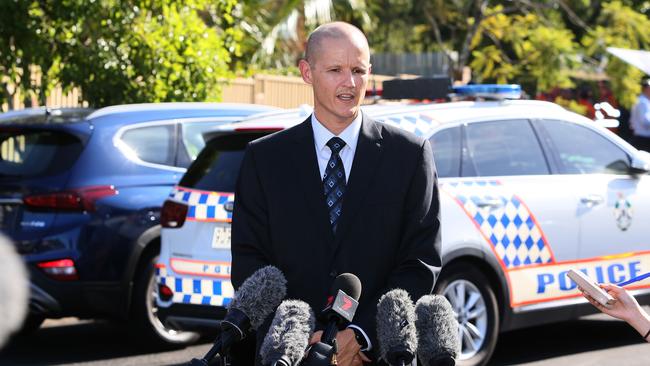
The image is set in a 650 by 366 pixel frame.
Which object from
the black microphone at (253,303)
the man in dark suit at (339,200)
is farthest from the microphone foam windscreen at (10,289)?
the man in dark suit at (339,200)

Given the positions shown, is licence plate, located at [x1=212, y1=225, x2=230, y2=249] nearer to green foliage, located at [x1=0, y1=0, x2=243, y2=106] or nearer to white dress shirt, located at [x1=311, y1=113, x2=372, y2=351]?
white dress shirt, located at [x1=311, y1=113, x2=372, y2=351]

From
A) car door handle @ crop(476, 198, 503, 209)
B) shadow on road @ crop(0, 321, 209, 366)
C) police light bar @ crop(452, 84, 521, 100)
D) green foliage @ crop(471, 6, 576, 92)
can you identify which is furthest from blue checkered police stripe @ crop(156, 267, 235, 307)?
green foliage @ crop(471, 6, 576, 92)

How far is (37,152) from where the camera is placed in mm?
8828

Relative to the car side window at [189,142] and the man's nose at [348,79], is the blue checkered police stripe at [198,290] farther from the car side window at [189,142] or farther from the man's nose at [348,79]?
the man's nose at [348,79]

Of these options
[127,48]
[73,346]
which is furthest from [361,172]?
[127,48]

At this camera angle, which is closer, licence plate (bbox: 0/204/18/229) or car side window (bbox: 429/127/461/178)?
car side window (bbox: 429/127/461/178)

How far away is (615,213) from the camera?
27.9ft

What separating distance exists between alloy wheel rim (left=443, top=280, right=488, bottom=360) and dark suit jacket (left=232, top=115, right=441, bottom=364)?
4070 millimetres

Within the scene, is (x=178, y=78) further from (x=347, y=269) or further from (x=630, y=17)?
(x=630, y=17)

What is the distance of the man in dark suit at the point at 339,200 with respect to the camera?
141 inches

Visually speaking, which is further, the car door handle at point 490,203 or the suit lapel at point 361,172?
the car door handle at point 490,203

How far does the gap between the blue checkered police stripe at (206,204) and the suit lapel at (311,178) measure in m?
3.85

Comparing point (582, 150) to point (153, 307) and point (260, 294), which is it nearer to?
point (153, 307)

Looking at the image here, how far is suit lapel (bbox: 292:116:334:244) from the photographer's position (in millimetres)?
3623
